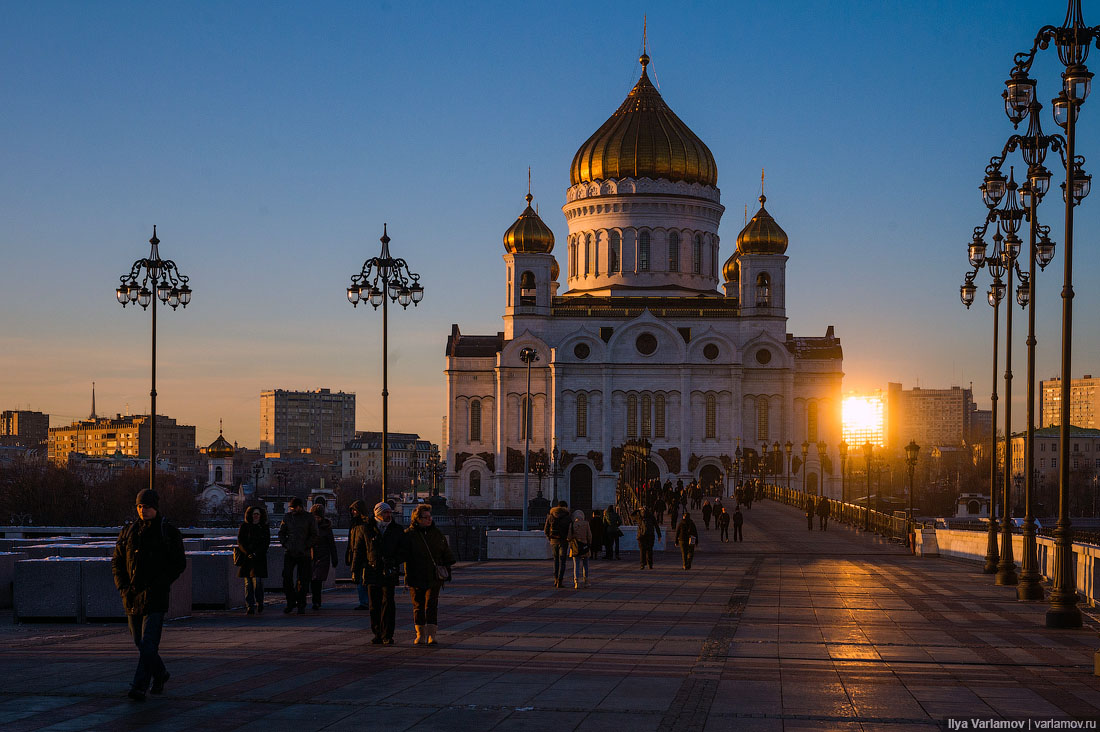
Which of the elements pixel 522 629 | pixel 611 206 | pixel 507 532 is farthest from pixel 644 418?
pixel 522 629

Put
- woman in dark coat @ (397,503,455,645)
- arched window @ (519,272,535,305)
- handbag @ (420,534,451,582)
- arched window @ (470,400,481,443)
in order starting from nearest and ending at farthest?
woman in dark coat @ (397,503,455,645) < handbag @ (420,534,451,582) < arched window @ (470,400,481,443) < arched window @ (519,272,535,305)

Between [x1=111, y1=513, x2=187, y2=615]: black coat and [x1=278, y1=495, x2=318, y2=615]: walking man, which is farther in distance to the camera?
[x1=278, y1=495, x2=318, y2=615]: walking man

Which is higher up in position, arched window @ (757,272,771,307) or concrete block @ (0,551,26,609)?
arched window @ (757,272,771,307)

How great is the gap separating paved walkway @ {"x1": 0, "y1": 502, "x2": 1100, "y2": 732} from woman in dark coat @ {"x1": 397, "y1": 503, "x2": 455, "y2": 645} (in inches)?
11.6

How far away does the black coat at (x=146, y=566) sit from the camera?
500 inches

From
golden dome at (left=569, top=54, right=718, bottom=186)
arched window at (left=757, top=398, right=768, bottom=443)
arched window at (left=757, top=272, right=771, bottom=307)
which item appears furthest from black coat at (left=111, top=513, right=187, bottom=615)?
golden dome at (left=569, top=54, right=718, bottom=186)

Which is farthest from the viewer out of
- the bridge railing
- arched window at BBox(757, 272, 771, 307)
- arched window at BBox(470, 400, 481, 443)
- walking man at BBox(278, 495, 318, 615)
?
arched window at BBox(470, 400, 481, 443)

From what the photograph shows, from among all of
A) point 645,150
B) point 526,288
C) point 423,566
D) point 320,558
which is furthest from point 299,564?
point 645,150

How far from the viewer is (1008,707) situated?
38.7 feet

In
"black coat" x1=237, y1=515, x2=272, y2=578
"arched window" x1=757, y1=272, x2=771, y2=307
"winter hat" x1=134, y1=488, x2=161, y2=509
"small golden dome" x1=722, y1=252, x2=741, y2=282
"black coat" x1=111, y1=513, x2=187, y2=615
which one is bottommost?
"black coat" x1=237, y1=515, x2=272, y2=578

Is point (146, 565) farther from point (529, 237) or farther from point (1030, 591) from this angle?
point (529, 237)

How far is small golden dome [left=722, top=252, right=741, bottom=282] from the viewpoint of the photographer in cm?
10194

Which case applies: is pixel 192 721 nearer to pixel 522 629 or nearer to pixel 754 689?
pixel 754 689

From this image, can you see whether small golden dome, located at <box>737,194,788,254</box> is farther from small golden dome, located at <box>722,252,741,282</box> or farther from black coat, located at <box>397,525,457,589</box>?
black coat, located at <box>397,525,457,589</box>
